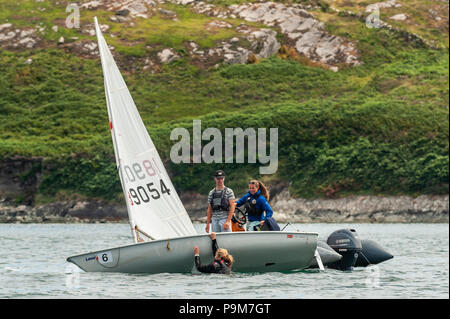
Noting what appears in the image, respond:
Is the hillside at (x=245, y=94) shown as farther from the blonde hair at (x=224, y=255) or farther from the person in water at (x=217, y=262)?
the blonde hair at (x=224, y=255)

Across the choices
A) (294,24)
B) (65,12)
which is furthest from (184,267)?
(294,24)

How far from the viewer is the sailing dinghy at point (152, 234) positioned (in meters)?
20.4

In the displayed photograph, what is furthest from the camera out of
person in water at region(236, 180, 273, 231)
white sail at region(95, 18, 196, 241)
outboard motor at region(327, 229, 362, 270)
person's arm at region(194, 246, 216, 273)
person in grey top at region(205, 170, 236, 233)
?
outboard motor at region(327, 229, 362, 270)

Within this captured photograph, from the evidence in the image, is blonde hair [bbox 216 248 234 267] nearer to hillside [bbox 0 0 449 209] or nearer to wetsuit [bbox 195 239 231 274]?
wetsuit [bbox 195 239 231 274]

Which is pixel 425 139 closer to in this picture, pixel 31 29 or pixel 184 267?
pixel 31 29

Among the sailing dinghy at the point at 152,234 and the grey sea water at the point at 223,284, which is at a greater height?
the sailing dinghy at the point at 152,234

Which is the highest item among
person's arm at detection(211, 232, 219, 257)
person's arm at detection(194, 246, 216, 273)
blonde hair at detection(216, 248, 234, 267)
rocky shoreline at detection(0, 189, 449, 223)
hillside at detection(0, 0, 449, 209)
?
hillside at detection(0, 0, 449, 209)

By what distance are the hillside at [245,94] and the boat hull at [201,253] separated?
49117mm

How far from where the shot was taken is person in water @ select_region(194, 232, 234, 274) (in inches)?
786

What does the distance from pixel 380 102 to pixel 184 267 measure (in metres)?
76.3

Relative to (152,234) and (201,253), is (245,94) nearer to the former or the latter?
(152,234)

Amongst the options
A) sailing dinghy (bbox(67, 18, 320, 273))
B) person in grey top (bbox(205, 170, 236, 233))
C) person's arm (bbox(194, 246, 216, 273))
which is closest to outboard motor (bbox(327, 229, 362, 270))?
sailing dinghy (bbox(67, 18, 320, 273))

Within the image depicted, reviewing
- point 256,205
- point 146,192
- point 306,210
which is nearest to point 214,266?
point 256,205

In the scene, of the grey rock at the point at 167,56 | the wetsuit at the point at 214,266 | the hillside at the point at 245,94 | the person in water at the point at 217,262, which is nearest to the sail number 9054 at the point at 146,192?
the person in water at the point at 217,262
